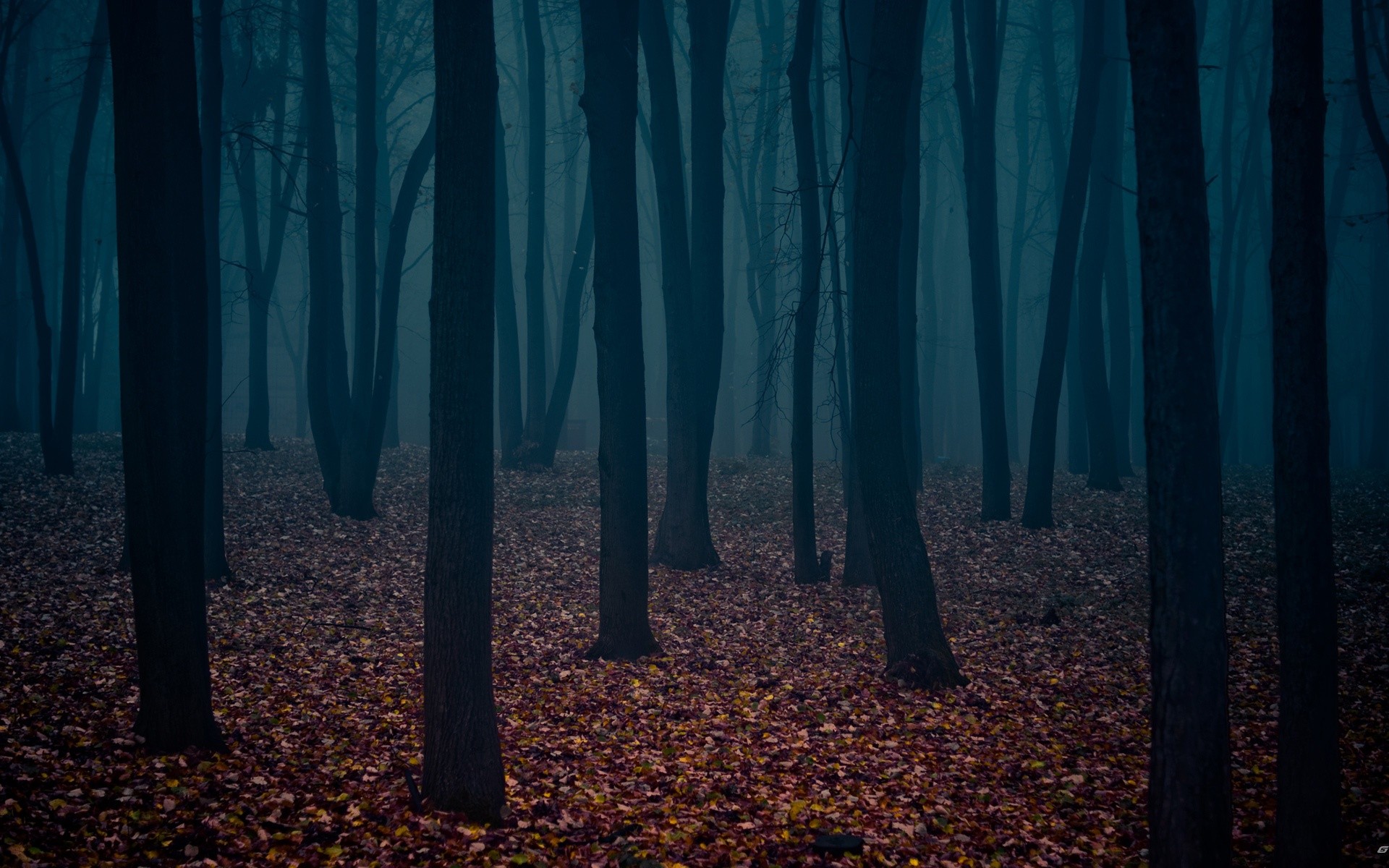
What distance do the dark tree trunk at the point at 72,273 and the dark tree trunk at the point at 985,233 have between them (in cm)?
1477

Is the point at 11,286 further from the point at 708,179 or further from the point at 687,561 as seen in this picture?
the point at 687,561

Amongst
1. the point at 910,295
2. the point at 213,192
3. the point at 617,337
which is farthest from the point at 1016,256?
the point at 213,192

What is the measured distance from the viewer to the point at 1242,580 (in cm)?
1023

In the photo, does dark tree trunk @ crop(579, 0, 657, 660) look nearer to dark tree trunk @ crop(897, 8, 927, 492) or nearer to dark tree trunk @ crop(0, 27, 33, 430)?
dark tree trunk @ crop(897, 8, 927, 492)

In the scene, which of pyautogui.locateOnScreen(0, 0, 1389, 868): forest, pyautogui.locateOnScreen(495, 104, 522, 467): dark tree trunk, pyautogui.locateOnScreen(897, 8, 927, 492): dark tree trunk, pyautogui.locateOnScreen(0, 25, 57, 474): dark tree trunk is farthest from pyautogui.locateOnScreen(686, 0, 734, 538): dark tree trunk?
pyautogui.locateOnScreen(0, 25, 57, 474): dark tree trunk

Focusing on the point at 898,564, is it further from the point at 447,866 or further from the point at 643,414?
the point at 447,866

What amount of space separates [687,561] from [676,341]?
3.14 m

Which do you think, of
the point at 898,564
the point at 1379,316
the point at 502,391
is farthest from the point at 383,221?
the point at 1379,316

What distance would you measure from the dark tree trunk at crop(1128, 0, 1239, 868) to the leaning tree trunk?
18.9ft

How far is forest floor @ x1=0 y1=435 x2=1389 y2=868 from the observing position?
466 centimetres

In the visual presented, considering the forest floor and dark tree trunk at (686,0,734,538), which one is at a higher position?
dark tree trunk at (686,0,734,538)

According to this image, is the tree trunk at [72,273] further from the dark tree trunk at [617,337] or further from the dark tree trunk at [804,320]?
the dark tree trunk at [804,320]

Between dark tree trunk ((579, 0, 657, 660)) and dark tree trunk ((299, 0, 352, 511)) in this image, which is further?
dark tree trunk ((299, 0, 352, 511))

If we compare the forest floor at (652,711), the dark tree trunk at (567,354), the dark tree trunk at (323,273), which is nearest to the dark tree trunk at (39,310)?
the forest floor at (652,711)
